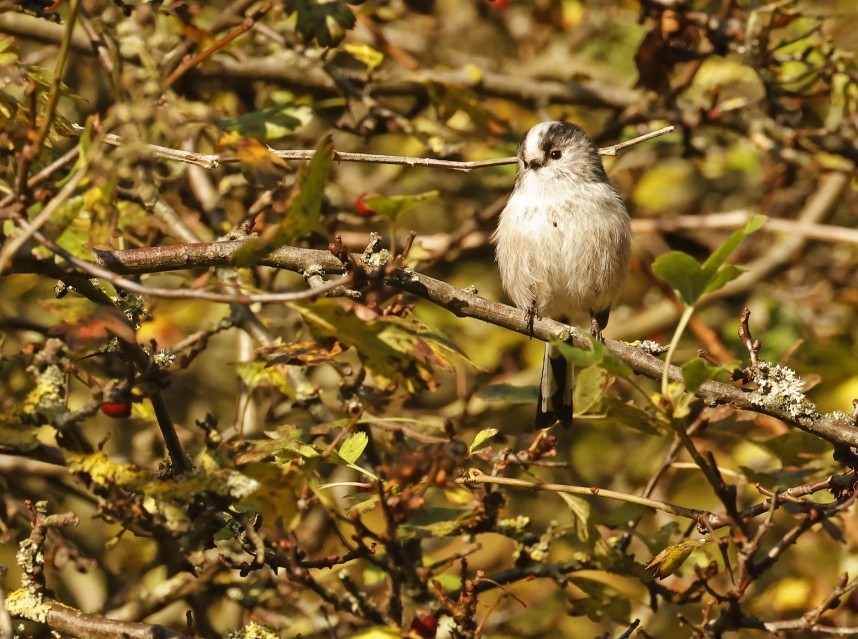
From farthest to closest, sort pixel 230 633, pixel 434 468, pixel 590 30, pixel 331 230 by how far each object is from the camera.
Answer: pixel 590 30
pixel 331 230
pixel 230 633
pixel 434 468

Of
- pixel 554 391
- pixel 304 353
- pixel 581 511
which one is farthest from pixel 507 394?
pixel 554 391

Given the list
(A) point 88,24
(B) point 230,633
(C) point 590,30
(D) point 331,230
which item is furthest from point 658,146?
(B) point 230,633

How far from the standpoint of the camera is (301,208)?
7.54 feet

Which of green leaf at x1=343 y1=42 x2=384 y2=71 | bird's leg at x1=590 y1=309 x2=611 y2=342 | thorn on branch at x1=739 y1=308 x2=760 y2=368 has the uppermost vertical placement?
green leaf at x1=343 y1=42 x2=384 y2=71

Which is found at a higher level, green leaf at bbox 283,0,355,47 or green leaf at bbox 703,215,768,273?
green leaf at bbox 283,0,355,47

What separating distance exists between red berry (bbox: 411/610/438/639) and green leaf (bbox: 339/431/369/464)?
45cm

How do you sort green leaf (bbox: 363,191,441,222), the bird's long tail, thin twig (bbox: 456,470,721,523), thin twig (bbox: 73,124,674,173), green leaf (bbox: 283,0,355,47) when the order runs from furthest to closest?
the bird's long tail → green leaf (bbox: 283,0,355,47) → thin twig (bbox: 456,470,721,523) → thin twig (bbox: 73,124,674,173) → green leaf (bbox: 363,191,441,222)

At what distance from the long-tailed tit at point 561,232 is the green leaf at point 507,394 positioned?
1.13m

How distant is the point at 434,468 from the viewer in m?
2.38

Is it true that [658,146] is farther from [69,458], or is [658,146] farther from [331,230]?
[69,458]

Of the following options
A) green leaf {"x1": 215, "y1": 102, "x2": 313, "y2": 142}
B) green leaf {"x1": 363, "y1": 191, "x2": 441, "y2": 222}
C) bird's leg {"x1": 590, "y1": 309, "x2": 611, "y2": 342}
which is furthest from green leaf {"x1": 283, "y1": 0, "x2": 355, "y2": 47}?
bird's leg {"x1": 590, "y1": 309, "x2": 611, "y2": 342}

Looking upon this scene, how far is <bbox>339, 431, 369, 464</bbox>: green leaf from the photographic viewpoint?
9.46 feet

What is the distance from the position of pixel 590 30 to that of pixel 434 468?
19.9 feet

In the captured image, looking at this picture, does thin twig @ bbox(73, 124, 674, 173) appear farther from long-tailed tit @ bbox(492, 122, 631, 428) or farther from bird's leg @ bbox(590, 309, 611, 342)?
bird's leg @ bbox(590, 309, 611, 342)
